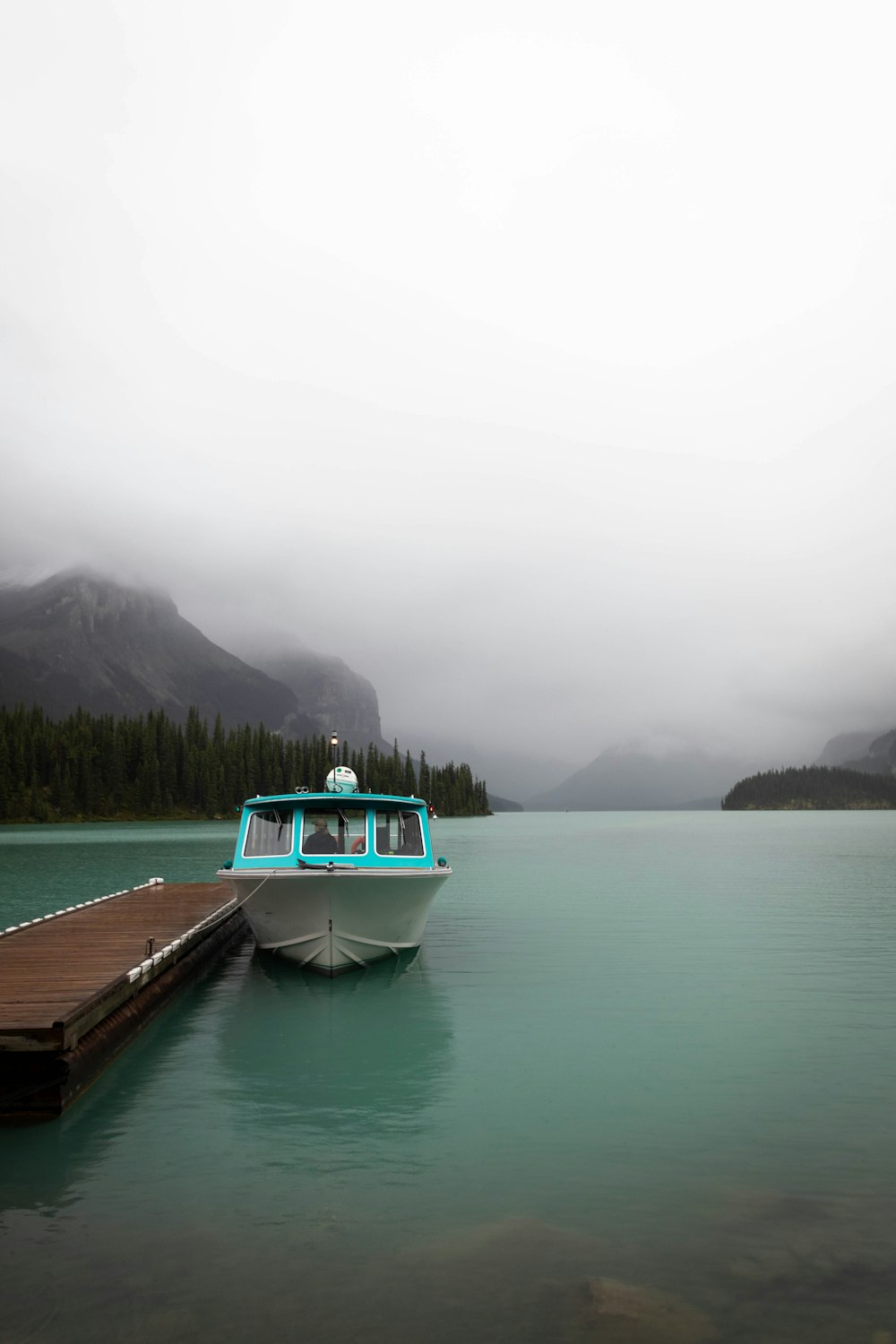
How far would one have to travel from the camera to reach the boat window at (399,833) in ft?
80.2

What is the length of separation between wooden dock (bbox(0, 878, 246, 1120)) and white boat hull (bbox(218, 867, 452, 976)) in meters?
2.31

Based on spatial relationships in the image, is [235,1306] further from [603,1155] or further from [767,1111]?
[767,1111]

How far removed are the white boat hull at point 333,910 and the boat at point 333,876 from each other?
3cm

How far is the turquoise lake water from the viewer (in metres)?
8.16

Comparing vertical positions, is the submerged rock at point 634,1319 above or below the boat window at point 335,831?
below

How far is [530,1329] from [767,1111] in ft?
24.1

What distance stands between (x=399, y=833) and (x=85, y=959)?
907cm

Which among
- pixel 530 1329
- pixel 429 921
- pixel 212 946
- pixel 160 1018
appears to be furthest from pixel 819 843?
pixel 530 1329

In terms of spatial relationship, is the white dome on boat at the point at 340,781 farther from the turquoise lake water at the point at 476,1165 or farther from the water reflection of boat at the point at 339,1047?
the turquoise lake water at the point at 476,1165

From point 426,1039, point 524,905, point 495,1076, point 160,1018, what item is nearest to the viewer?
point 495,1076

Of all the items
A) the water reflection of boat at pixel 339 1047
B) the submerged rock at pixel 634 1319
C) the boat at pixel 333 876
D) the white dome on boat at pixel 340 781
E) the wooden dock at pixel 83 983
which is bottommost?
the water reflection of boat at pixel 339 1047

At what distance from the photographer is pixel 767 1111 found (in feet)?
44.9

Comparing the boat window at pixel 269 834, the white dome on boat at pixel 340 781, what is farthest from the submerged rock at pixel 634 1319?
the white dome on boat at pixel 340 781

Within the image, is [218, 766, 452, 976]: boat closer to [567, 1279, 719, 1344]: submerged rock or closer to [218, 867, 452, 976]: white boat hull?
[218, 867, 452, 976]: white boat hull
